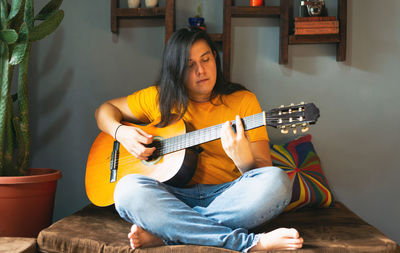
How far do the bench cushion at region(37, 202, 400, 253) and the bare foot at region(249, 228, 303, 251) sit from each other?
0.04 meters

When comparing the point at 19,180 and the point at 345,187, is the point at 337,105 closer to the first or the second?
the point at 345,187

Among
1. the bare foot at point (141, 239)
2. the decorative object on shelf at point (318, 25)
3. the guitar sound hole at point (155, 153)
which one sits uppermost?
the decorative object on shelf at point (318, 25)

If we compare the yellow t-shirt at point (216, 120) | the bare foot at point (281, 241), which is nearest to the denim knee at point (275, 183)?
the bare foot at point (281, 241)

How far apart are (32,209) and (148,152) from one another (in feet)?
1.89

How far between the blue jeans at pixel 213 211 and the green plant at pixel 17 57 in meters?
0.69

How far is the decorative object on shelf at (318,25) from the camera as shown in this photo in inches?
73.4

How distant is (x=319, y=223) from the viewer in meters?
1.50

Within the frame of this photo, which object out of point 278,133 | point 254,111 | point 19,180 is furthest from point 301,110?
point 19,180

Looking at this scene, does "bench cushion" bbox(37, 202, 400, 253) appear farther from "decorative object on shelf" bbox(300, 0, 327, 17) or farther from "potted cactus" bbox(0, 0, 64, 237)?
"decorative object on shelf" bbox(300, 0, 327, 17)

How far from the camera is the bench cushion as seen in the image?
3.96 ft

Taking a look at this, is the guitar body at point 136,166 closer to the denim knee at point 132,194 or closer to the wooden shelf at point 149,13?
the denim knee at point 132,194

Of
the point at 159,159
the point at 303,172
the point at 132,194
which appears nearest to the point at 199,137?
the point at 159,159

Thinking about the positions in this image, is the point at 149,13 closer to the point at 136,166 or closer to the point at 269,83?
the point at 269,83

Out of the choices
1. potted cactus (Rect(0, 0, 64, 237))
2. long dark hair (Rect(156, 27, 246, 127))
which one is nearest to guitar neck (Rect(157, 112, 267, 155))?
long dark hair (Rect(156, 27, 246, 127))
